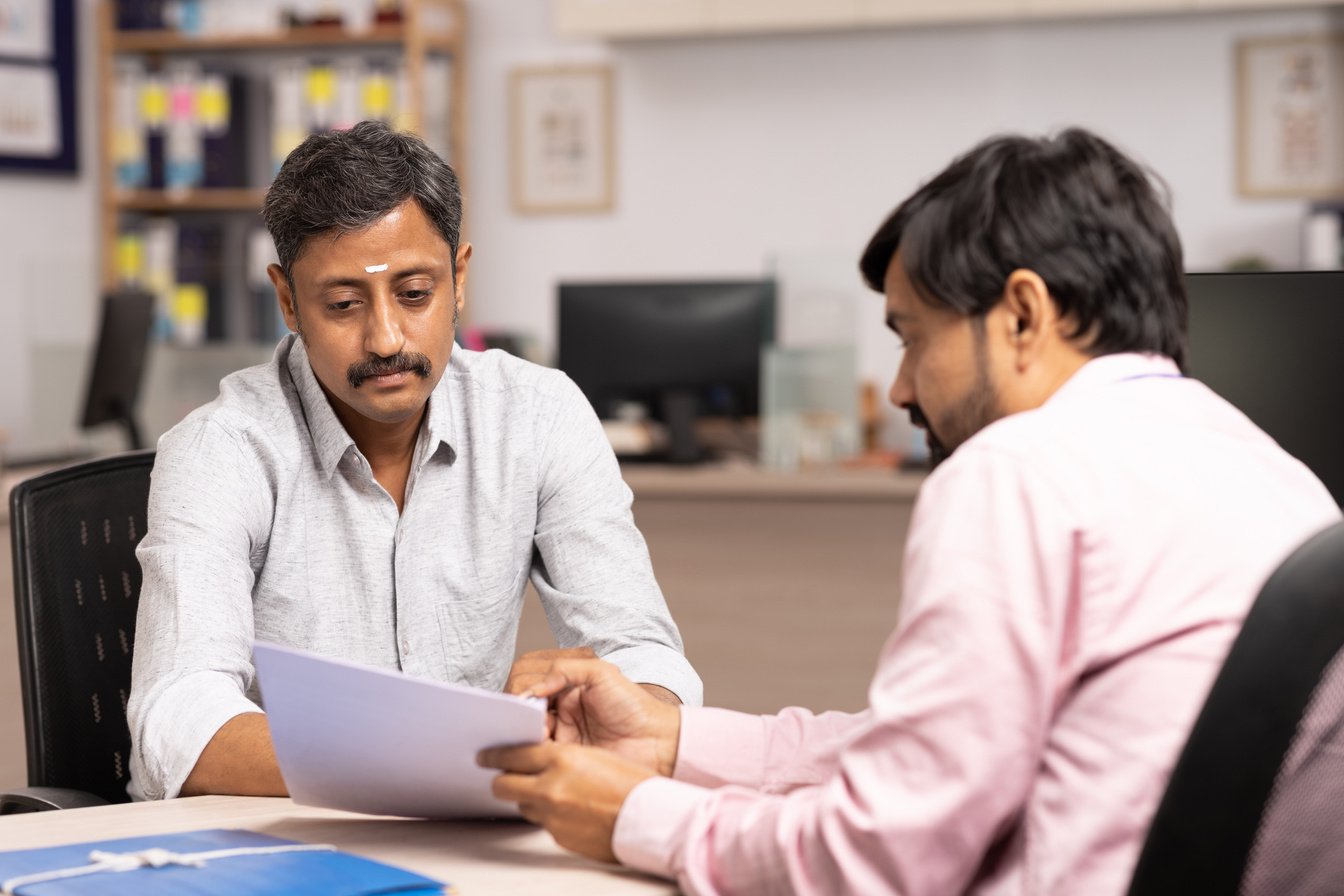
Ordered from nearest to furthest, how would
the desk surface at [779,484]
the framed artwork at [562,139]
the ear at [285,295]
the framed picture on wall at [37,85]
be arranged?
the ear at [285,295] < the desk surface at [779,484] < the framed artwork at [562,139] < the framed picture on wall at [37,85]

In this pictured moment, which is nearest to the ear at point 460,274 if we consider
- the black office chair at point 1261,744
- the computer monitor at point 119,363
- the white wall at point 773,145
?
the black office chair at point 1261,744

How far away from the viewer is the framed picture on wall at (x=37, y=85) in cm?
516

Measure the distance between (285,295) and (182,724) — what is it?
20.8 inches

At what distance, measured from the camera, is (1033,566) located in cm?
87

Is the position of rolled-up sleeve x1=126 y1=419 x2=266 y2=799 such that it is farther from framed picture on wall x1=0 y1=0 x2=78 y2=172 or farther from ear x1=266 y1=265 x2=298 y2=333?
framed picture on wall x1=0 y1=0 x2=78 y2=172

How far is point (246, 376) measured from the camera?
1688mm

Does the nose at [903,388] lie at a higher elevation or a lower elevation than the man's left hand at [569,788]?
higher

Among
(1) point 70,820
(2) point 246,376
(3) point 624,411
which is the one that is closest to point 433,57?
(3) point 624,411

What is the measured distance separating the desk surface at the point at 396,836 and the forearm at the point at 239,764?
1 cm

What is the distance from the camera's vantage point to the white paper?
3.23 feet

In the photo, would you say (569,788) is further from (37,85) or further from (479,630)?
(37,85)

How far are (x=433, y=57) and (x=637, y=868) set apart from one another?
4373mm

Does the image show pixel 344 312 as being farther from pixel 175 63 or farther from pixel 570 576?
pixel 175 63

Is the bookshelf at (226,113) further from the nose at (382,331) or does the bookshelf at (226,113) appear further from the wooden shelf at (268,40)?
the nose at (382,331)
